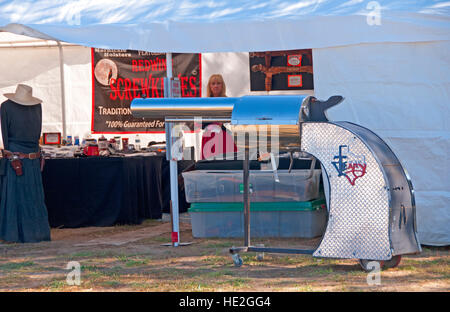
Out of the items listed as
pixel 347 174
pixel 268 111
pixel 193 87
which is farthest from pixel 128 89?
pixel 347 174

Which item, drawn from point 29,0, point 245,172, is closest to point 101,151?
point 29,0

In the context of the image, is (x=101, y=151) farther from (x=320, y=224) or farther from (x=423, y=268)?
(x=423, y=268)

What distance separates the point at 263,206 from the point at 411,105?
1727 millimetres

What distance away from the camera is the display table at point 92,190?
798 cm

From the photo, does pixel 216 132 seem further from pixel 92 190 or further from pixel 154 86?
pixel 154 86

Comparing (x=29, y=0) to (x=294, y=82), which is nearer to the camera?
(x=29, y=0)

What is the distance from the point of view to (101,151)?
324 inches

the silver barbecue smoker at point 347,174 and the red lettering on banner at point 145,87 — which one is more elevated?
the red lettering on banner at point 145,87

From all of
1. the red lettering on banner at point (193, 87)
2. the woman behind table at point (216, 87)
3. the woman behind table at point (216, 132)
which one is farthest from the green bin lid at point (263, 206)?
the red lettering on banner at point (193, 87)

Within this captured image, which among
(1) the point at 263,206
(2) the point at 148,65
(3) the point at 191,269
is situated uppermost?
(2) the point at 148,65

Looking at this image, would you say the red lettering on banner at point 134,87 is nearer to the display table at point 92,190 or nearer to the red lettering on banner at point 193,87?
the red lettering on banner at point 193,87

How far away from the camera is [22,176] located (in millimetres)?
7086

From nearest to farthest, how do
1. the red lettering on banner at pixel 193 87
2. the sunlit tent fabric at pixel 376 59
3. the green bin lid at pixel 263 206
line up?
the sunlit tent fabric at pixel 376 59 → the green bin lid at pixel 263 206 → the red lettering on banner at pixel 193 87

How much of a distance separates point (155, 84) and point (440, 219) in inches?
195
